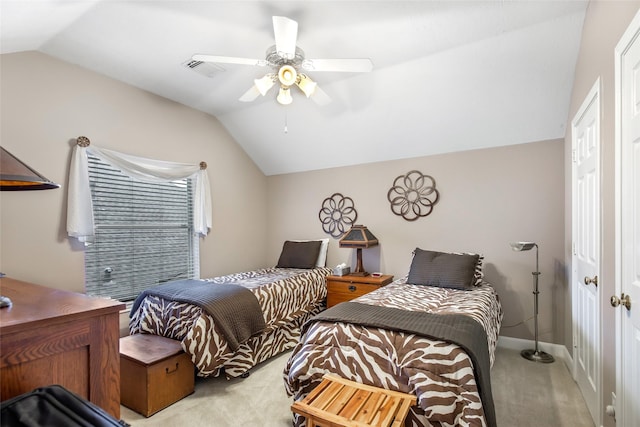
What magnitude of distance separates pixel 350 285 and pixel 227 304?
5.14 feet

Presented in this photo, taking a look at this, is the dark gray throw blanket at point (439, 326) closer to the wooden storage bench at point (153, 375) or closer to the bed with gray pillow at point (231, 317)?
the bed with gray pillow at point (231, 317)

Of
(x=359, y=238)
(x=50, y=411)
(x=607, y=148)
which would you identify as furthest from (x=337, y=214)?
(x=50, y=411)

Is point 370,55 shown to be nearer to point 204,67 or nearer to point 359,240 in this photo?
point 204,67

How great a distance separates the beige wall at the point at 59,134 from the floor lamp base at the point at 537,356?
350 centimetres

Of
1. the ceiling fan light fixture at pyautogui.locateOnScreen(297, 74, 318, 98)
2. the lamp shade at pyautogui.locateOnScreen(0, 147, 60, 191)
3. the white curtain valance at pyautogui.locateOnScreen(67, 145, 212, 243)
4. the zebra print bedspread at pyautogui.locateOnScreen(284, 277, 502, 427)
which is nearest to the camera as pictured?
the lamp shade at pyautogui.locateOnScreen(0, 147, 60, 191)

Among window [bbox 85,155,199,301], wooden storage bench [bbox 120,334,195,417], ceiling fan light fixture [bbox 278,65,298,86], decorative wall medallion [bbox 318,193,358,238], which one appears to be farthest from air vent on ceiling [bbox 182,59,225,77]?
wooden storage bench [bbox 120,334,195,417]

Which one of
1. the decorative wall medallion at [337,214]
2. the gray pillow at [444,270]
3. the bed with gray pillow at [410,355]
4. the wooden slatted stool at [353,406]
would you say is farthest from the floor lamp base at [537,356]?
the decorative wall medallion at [337,214]

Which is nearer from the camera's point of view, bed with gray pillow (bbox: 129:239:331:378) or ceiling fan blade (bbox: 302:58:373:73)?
ceiling fan blade (bbox: 302:58:373:73)

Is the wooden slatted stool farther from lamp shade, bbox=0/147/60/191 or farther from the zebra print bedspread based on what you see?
lamp shade, bbox=0/147/60/191

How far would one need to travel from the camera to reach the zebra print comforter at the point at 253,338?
2.37 m

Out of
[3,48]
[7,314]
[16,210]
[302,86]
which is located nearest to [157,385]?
[7,314]

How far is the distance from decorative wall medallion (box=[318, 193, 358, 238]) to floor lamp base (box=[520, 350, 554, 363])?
2.27m

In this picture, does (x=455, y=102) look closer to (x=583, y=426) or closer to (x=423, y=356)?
(x=423, y=356)

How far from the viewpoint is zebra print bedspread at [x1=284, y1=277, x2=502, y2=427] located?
58.9 inches
